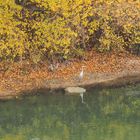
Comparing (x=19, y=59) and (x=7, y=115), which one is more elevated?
(x=19, y=59)

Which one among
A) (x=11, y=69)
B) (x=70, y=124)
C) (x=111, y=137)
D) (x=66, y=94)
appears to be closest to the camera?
(x=111, y=137)

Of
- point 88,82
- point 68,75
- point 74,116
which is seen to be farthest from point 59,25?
point 74,116

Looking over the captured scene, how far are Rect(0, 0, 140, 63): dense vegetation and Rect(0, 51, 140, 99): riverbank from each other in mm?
742

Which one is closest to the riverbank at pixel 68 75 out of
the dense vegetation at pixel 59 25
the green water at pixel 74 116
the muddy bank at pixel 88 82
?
the muddy bank at pixel 88 82

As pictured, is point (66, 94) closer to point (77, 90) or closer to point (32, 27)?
point (77, 90)

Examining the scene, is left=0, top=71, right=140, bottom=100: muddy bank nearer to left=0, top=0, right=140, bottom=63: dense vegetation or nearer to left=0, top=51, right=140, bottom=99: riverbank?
left=0, top=51, right=140, bottom=99: riverbank

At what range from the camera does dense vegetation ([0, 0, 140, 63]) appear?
3225cm

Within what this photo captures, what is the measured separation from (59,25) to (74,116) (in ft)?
23.0

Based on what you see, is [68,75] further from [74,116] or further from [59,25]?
[74,116]

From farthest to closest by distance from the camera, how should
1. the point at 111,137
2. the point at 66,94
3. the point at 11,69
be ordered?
the point at 11,69, the point at 66,94, the point at 111,137

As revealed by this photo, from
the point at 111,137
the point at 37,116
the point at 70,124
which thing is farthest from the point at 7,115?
the point at 111,137

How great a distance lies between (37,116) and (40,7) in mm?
8060

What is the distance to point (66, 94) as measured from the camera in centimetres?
3141

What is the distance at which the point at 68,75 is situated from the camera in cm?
3347
